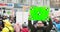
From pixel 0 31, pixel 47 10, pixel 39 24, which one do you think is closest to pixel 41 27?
pixel 39 24

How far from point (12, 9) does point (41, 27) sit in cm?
473

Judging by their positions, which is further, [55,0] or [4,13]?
[55,0]

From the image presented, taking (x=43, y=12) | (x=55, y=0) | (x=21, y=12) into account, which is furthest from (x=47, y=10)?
(x=55, y=0)

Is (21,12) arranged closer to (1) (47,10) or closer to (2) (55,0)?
(1) (47,10)

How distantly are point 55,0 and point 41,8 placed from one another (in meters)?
12.5

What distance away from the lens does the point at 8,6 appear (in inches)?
322

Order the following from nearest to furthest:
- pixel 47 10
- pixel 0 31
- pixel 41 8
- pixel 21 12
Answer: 1. pixel 47 10
2. pixel 41 8
3. pixel 0 31
4. pixel 21 12

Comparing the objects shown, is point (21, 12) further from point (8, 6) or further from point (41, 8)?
point (41, 8)

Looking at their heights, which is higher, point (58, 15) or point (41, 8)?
point (41, 8)

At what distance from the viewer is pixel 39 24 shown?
3533 mm

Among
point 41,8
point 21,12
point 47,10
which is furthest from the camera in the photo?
point 21,12

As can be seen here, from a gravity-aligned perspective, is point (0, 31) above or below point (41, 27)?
below

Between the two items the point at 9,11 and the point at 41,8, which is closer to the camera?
the point at 41,8

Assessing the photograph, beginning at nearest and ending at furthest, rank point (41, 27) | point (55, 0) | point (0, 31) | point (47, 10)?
point (41, 27)
point (47, 10)
point (0, 31)
point (55, 0)
